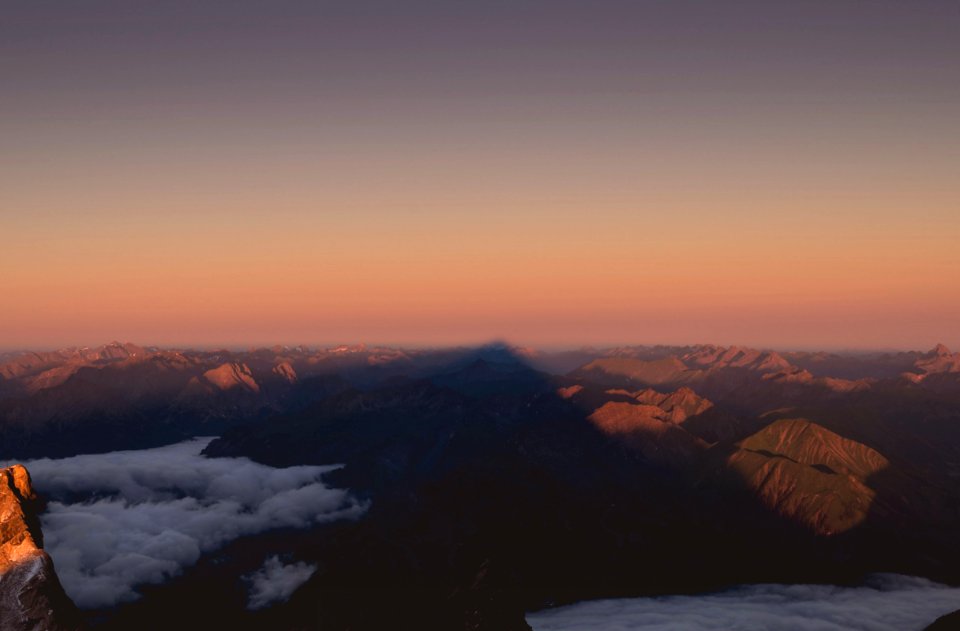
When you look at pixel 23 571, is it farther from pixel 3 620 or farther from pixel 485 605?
pixel 485 605

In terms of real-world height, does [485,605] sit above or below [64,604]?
below

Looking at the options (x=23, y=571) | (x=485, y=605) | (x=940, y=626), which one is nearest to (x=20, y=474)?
(x=23, y=571)

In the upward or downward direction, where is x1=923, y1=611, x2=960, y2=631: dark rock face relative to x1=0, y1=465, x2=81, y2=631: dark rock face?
downward

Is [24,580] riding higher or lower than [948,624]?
higher

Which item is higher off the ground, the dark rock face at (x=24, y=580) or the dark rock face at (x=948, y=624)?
the dark rock face at (x=24, y=580)

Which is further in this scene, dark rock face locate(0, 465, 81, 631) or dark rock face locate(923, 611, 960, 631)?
dark rock face locate(923, 611, 960, 631)

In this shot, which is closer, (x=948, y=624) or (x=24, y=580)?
(x=24, y=580)

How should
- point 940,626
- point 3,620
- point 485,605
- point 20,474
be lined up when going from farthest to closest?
1. point 940,626
2. point 485,605
3. point 20,474
4. point 3,620

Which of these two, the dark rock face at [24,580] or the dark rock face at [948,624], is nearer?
the dark rock face at [24,580]
